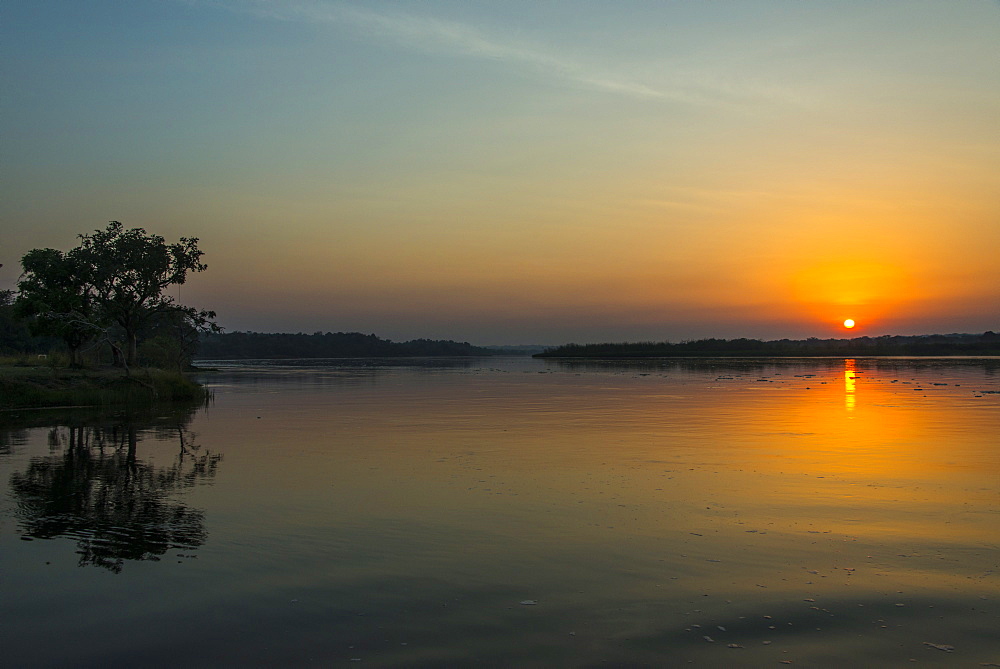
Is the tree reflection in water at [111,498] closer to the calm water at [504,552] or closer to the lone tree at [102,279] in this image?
the calm water at [504,552]

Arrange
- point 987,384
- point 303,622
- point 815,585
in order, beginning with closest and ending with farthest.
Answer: point 303,622, point 815,585, point 987,384

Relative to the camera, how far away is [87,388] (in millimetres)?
37094

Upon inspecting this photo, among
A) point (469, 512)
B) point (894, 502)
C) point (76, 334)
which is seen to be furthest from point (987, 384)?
point (76, 334)

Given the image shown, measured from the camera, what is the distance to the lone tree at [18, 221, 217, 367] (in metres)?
41.9

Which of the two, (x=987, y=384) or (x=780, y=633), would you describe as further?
(x=987, y=384)

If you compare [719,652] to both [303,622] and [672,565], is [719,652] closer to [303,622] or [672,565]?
[672,565]

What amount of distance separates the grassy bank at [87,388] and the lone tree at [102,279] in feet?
8.27

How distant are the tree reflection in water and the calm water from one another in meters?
0.10

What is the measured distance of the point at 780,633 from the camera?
7.34m

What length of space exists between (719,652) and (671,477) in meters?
8.89

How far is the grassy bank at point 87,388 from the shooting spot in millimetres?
34562

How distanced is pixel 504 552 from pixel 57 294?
40967 mm

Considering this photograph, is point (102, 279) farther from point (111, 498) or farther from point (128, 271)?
point (111, 498)

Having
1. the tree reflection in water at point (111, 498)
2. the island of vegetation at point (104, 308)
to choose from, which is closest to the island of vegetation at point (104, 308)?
the island of vegetation at point (104, 308)
